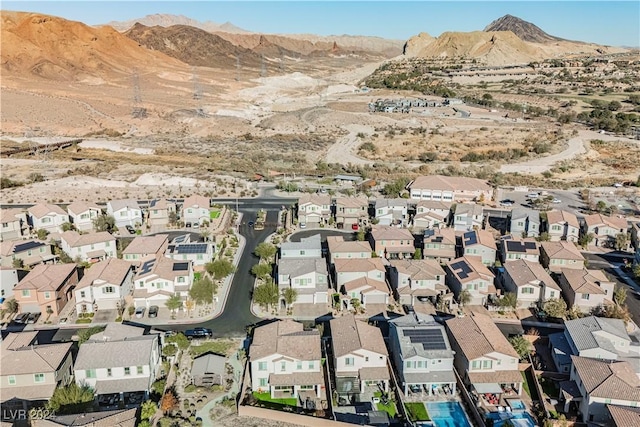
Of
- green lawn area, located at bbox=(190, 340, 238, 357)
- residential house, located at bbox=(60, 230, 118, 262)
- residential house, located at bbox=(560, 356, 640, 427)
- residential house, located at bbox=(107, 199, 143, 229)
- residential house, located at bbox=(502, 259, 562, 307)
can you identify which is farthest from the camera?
residential house, located at bbox=(107, 199, 143, 229)

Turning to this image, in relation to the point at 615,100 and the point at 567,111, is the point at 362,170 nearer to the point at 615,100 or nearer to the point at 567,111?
the point at 567,111

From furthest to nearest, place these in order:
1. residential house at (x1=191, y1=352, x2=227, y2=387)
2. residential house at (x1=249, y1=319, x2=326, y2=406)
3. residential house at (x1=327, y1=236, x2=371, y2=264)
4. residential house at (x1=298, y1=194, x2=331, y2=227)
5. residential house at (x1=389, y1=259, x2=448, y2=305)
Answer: residential house at (x1=298, y1=194, x2=331, y2=227), residential house at (x1=327, y1=236, x2=371, y2=264), residential house at (x1=389, y1=259, x2=448, y2=305), residential house at (x1=191, y1=352, x2=227, y2=387), residential house at (x1=249, y1=319, x2=326, y2=406)

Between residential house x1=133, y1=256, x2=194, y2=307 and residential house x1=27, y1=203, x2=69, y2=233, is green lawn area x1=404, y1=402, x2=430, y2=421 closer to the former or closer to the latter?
residential house x1=133, y1=256, x2=194, y2=307

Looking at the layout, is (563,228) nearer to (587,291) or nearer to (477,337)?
(587,291)

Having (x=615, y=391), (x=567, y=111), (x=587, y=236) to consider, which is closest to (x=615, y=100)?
(x=567, y=111)

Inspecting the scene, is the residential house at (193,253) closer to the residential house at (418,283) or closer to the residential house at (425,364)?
the residential house at (418,283)

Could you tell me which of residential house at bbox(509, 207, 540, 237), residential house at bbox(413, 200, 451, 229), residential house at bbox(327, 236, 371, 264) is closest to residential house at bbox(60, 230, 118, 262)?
residential house at bbox(327, 236, 371, 264)

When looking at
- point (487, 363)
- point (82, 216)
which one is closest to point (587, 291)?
point (487, 363)
